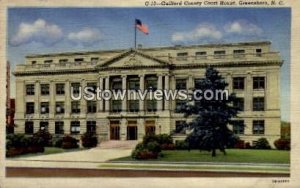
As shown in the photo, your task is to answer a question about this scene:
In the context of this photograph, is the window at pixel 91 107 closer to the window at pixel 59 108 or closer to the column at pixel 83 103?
the column at pixel 83 103

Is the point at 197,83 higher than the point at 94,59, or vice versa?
the point at 94,59

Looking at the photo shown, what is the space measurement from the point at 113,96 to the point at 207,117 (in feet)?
1.50

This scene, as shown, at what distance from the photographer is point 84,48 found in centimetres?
296

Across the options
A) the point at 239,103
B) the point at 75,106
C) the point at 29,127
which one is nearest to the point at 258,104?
the point at 239,103

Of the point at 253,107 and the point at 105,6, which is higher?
the point at 105,6

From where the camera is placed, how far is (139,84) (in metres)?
2.97

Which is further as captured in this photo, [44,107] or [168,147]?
[44,107]

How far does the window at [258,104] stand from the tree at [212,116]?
9 centimetres

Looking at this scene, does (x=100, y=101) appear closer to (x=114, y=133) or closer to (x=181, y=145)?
(x=114, y=133)

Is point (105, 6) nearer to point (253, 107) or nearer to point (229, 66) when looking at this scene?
point (229, 66)

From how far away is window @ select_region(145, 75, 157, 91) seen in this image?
117 inches

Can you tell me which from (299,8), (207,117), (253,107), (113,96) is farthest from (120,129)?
(299,8)

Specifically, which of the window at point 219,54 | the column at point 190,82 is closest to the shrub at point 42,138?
the column at point 190,82

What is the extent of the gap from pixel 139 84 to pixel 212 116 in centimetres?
38
